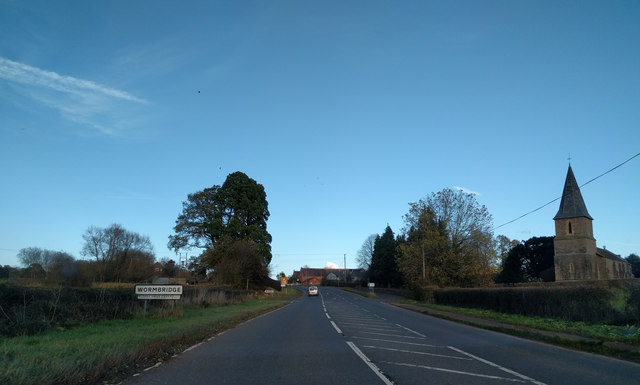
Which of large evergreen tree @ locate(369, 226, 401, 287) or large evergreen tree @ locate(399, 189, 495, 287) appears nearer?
large evergreen tree @ locate(399, 189, 495, 287)

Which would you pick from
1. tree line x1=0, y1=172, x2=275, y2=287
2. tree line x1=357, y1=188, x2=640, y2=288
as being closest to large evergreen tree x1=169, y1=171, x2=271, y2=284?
tree line x1=0, y1=172, x2=275, y2=287

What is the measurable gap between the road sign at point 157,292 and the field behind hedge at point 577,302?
730 inches

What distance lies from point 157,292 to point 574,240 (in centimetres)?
6792

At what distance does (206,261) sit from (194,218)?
622 centimetres

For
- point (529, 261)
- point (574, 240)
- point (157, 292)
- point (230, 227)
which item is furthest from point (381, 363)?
point (529, 261)

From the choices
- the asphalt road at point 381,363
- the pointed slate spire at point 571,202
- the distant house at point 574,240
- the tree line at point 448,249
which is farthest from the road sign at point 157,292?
the pointed slate spire at point 571,202

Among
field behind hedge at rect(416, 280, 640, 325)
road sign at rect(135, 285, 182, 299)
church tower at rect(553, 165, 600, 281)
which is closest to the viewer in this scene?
field behind hedge at rect(416, 280, 640, 325)

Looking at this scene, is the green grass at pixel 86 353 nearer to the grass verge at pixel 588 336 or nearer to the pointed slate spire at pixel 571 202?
the grass verge at pixel 588 336

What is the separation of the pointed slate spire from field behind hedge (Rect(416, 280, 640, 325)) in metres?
47.4

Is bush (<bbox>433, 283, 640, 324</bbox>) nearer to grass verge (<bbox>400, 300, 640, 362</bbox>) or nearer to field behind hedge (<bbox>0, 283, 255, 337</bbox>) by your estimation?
grass verge (<bbox>400, 300, 640, 362</bbox>)

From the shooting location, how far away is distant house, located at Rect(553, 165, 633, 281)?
6862 cm

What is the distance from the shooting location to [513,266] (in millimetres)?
83625

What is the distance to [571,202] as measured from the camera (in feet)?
234

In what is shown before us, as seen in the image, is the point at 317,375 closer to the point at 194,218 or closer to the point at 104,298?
the point at 104,298
